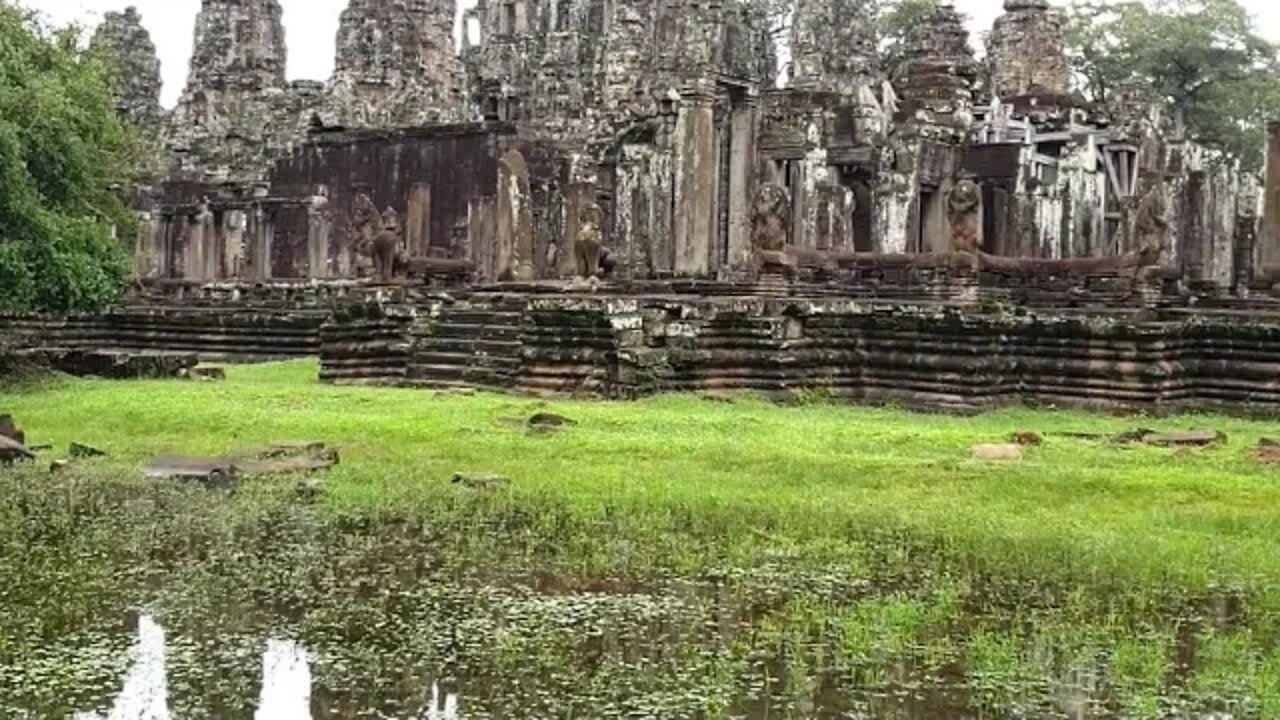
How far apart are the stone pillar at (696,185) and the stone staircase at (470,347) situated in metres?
4.35

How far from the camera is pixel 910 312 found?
16375mm

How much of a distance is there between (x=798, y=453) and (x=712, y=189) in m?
11.6

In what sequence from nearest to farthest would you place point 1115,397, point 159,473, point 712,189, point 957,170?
point 159,473
point 1115,397
point 712,189
point 957,170

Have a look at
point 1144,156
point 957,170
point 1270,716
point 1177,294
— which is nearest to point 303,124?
point 957,170

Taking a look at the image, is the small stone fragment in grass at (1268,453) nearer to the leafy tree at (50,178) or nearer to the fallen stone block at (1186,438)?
the fallen stone block at (1186,438)

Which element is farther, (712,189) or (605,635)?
(712,189)

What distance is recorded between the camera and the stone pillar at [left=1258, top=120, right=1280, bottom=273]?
18.0 metres

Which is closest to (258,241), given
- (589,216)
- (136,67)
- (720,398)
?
(136,67)

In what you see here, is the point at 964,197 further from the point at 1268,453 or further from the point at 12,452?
the point at 12,452

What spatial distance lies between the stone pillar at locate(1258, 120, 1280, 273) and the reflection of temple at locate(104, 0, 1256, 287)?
19.0 ft

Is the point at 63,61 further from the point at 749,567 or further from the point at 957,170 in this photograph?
the point at 957,170

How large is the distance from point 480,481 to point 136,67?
3564 centimetres

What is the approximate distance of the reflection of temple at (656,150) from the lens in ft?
82.7

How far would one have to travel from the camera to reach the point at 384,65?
39.8 m
